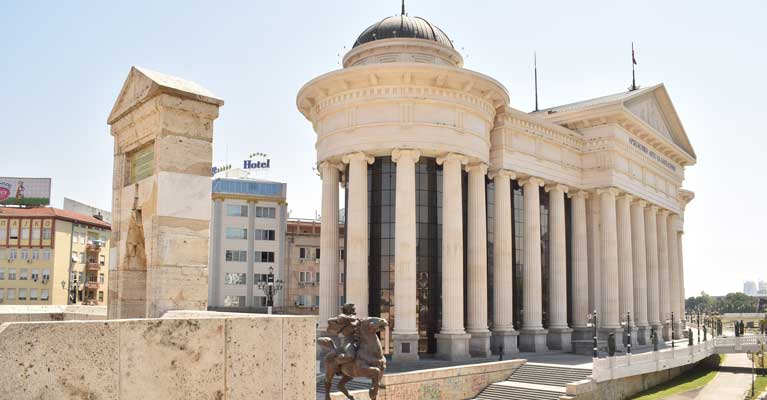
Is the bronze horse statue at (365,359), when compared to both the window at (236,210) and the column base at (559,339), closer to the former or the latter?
the column base at (559,339)

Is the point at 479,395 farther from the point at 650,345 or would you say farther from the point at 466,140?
the point at 650,345

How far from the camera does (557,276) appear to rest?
45688 millimetres

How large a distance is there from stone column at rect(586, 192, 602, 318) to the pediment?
756cm

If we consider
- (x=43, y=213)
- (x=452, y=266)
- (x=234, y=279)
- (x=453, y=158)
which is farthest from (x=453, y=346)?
(x=43, y=213)

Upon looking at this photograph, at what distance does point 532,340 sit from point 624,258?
38.9ft

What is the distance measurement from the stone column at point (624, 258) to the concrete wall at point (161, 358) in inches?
1775

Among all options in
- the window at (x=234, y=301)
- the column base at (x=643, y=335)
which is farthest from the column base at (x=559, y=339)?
the window at (x=234, y=301)

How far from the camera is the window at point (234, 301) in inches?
3031

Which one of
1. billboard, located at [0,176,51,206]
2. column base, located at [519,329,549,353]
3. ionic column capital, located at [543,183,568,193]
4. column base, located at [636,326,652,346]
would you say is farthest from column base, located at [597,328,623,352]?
billboard, located at [0,176,51,206]

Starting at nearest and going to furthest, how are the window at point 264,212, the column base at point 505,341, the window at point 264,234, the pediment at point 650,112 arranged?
the column base at point 505,341, the pediment at point 650,112, the window at point 264,234, the window at point 264,212

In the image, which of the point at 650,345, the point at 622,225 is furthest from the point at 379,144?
the point at 650,345

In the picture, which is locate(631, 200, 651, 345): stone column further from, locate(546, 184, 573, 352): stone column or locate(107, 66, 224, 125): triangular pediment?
locate(107, 66, 224, 125): triangular pediment

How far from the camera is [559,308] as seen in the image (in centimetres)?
4559

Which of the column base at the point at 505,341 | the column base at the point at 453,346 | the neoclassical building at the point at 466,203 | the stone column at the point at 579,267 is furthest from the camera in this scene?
the stone column at the point at 579,267
